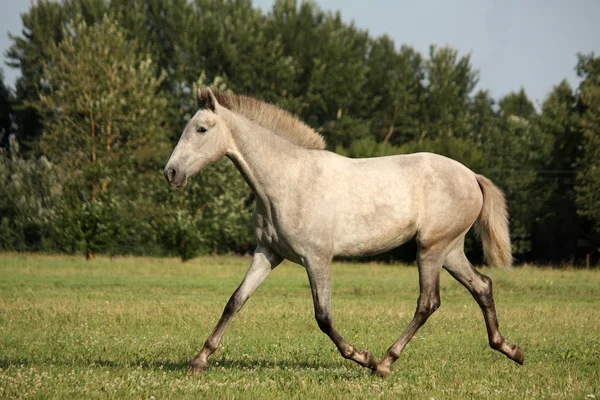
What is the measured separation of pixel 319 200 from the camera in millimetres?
9062

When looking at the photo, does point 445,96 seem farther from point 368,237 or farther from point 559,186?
point 368,237

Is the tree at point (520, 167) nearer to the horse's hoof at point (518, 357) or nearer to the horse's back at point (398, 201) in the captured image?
the horse's hoof at point (518, 357)

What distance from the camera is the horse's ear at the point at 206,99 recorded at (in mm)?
9109

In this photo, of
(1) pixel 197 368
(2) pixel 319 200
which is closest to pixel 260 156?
(2) pixel 319 200

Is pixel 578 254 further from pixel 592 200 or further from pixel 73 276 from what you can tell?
pixel 73 276

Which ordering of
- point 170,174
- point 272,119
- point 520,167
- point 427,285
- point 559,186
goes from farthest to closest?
point 520,167, point 559,186, point 427,285, point 272,119, point 170,174

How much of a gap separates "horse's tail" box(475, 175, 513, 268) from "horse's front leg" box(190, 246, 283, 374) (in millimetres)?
3018

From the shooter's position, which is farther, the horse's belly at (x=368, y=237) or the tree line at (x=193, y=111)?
the tree line at (x=193, y=111)

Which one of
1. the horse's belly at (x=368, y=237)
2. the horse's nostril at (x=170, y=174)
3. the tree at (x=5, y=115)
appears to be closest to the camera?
the horse's nostril at (x=170, y=174)

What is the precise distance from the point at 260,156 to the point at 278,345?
11.1 feet

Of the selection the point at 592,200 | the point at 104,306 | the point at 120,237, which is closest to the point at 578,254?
the point at 592,200

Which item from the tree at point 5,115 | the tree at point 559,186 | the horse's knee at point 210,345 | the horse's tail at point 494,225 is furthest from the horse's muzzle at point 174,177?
the tree at point 5,115

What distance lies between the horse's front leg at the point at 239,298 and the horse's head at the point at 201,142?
1.17 m

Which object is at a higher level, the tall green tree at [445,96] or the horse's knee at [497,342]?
the tall green tree at [445,96]
